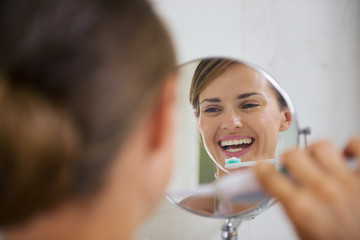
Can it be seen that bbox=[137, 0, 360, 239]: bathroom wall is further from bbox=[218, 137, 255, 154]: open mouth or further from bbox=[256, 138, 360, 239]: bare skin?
bbox=[256, 138, 360, 239]: bare skin

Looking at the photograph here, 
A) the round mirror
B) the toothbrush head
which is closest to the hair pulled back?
the round mirror

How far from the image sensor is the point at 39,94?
0.25 m

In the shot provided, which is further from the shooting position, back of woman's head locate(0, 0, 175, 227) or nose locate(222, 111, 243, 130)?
nose locate(222, 111, 243, 130)

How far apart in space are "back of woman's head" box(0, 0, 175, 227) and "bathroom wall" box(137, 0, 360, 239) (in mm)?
414

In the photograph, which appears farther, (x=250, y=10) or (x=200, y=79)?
(x=250, y=10)

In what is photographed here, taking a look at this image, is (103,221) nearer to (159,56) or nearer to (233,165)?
(159,56)

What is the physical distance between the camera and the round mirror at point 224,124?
0.60 m

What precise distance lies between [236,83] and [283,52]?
18.0 inches

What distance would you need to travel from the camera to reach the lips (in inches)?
25.6

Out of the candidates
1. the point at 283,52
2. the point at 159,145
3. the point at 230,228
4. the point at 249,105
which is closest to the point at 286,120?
the point at 249,105

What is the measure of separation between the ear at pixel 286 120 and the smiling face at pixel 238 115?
0.06ft

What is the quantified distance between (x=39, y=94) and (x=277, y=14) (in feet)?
3.04

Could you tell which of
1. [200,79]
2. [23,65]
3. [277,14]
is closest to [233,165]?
[200,79]

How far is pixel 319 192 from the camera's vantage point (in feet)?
1.05
